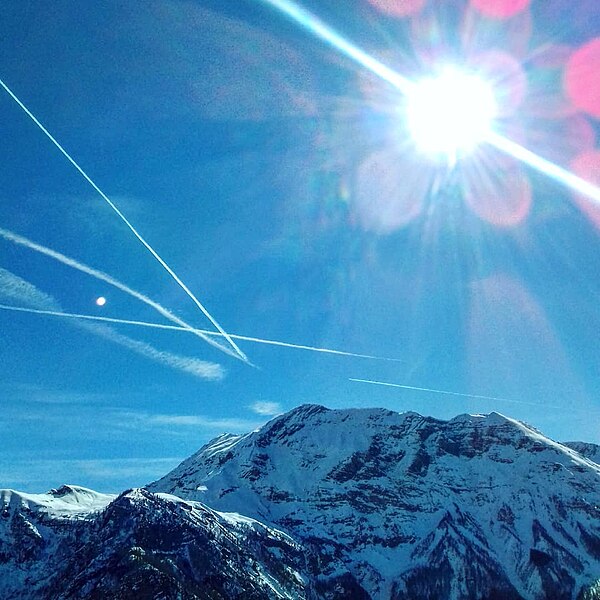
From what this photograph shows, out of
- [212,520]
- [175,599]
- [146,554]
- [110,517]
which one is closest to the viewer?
[175,599]

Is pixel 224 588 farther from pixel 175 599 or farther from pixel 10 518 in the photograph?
pixel 10 518

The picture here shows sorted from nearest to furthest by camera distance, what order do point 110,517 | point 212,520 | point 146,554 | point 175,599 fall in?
point 175,599
point 146,554
point 110,517
point 212,520

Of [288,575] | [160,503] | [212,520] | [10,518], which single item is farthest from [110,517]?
[288,575]

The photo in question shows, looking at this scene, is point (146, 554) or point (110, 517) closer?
point (146, 554)

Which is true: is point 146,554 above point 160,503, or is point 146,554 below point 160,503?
below

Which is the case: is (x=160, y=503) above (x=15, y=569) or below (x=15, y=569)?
above

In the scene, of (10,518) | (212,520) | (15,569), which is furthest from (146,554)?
(10,518)

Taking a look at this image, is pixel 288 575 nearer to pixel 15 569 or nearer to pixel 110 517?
pixel 110 517
